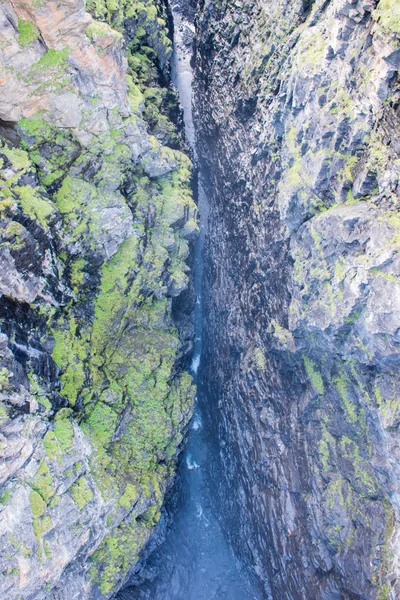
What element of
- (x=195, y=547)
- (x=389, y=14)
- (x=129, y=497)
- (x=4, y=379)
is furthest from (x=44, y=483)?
(x=389, y=14)

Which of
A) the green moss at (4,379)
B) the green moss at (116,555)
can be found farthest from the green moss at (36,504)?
the green moss at (116,555)

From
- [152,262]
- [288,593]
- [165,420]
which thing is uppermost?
[152,262]

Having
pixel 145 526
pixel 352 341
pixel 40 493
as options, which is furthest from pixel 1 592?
pixel 352 341

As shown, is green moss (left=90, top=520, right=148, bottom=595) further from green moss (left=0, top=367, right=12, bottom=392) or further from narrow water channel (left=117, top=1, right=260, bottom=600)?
green moss (left=0, top=367, right=12, bottom=392)

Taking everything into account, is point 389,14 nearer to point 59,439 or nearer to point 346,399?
point 346,399

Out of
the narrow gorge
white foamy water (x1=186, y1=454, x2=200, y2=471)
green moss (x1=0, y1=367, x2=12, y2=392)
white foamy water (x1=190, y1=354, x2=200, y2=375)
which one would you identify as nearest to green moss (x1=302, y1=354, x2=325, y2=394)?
the narrow gorge

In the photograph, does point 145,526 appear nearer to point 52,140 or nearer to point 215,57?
point 52,140

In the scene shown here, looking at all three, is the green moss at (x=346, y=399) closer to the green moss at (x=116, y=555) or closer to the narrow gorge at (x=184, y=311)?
the narrow gorge at (x=184, y=311)
